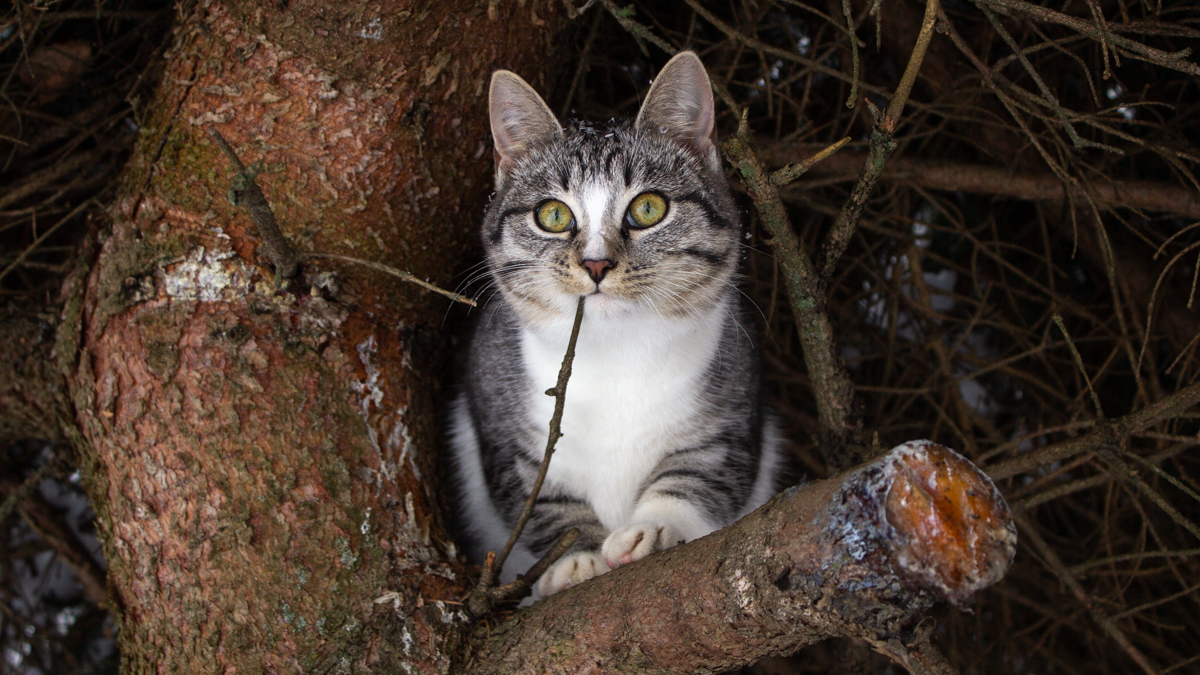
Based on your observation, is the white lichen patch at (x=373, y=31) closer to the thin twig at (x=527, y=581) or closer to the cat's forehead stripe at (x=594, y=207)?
the cat's forehead stripe at (x=594, y=207)

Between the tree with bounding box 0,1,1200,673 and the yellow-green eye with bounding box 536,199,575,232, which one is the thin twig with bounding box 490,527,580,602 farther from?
the yellow-green eye with bounding box 536,199,575,232

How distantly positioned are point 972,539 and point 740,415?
43.9 inches

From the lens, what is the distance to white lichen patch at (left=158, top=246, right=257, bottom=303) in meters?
1.86

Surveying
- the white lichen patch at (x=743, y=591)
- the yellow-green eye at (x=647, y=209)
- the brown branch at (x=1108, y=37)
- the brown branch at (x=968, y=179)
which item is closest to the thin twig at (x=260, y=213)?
the yellow-green eye at (x=647, y=209)

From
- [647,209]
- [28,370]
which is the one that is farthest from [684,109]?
[28,370]

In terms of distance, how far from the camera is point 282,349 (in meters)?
1.86

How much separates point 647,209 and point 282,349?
3.02ft

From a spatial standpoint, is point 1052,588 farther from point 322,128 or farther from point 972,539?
point 322,128

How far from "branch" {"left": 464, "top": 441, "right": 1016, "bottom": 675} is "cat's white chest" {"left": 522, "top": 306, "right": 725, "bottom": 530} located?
0.55 meters

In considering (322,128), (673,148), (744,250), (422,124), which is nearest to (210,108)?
(322,128)

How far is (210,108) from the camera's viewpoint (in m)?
2.01

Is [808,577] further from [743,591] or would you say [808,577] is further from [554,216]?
[554,216]

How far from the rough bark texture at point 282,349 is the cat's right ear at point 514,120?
0.39ft

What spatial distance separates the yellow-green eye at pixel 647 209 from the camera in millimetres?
2031
